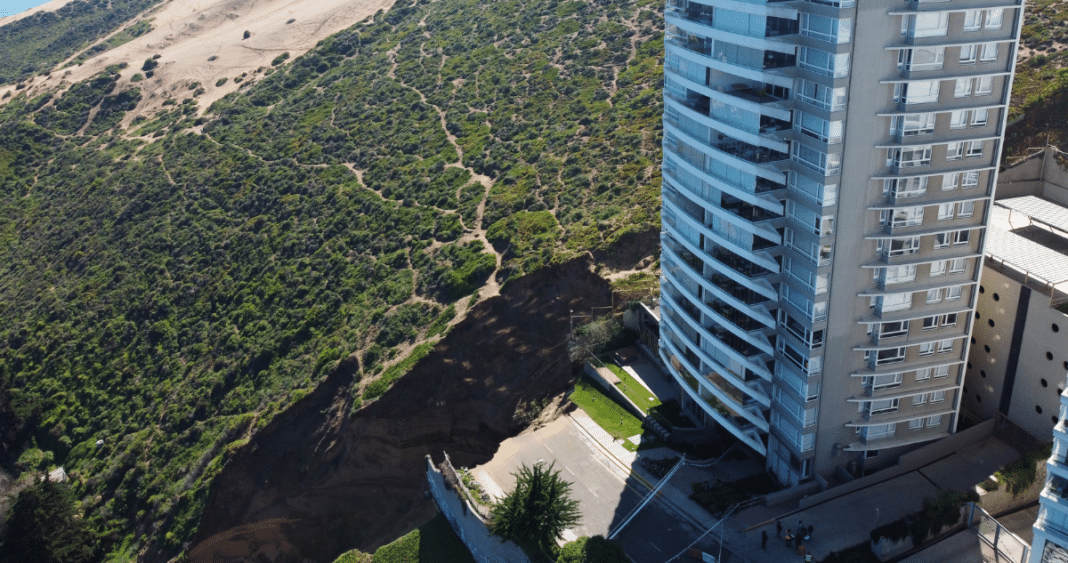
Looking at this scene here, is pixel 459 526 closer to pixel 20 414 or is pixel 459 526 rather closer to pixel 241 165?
pixel 20 414

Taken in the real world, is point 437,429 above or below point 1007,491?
below

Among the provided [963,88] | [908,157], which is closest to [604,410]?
[908,157]

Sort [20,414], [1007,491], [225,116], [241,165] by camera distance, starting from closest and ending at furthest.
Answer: [1007,491] → [20,414] → [241,165] → [225,116]

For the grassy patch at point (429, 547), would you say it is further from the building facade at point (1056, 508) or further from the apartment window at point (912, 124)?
the apartment window at point (912, 124)

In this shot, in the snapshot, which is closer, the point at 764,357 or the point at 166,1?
the point at 764,357

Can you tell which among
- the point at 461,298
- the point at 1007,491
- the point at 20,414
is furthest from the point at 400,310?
the point at 1007,491

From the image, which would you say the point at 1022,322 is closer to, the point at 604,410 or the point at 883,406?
the point at 883,406

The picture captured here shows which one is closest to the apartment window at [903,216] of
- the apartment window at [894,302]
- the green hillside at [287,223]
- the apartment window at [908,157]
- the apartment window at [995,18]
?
the apartment window at [908,157]
